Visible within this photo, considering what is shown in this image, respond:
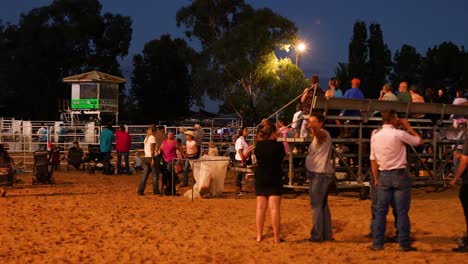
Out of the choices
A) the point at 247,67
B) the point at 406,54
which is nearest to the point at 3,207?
the point at 247,67

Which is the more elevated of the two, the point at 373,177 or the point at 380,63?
the point at 380,63

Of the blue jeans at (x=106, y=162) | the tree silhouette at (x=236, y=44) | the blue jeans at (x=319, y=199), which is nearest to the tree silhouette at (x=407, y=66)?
the tree silhouette at (x=236, y=44)

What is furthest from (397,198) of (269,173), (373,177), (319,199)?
(269,173)

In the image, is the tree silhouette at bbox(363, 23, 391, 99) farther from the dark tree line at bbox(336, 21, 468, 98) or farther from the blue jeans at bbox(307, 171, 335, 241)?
the blue jeans at bbox(307, 171, 335, 241)

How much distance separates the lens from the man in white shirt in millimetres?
7988

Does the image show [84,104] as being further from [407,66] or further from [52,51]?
[407,66]

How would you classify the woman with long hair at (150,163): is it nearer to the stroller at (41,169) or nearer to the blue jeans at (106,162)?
the stroller at (41,169)

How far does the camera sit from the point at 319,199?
8.90 m

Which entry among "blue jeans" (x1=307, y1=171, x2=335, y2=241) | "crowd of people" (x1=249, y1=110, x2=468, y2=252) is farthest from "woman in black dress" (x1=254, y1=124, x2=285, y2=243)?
"blue jeans" (x1=307, y1=171, x2=335, y2=241)

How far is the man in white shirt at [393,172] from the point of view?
799 centimetres

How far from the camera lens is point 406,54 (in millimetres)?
65938

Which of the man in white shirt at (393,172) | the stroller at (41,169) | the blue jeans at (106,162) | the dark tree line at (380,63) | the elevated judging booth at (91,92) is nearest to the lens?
the man in white shirt at (393,172)

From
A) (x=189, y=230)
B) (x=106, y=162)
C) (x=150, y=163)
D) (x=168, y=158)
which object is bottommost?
(x=189, y=230)

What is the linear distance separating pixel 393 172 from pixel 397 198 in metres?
0.34
